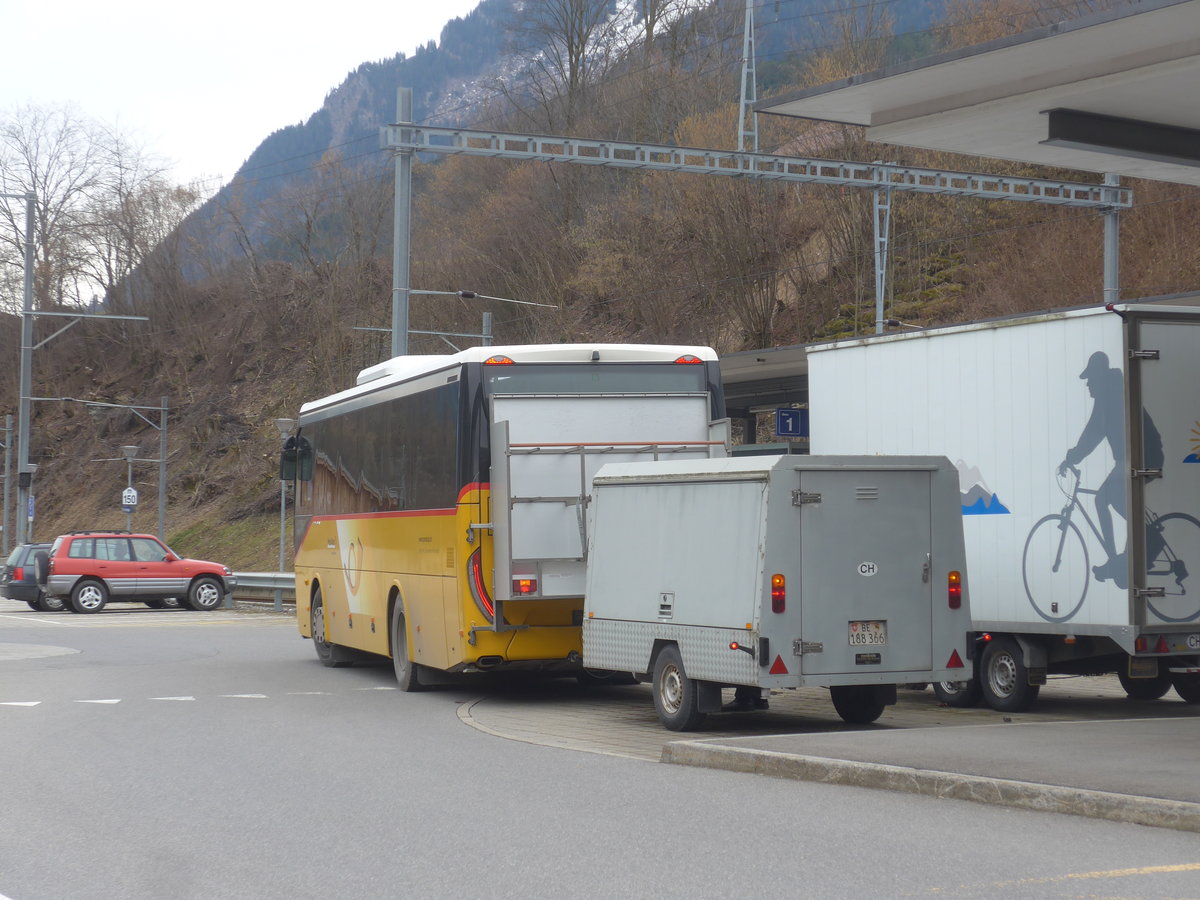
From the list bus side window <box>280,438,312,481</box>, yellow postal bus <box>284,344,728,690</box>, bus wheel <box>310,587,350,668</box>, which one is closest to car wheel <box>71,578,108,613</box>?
bus side window <box>280,438,312,481</box>

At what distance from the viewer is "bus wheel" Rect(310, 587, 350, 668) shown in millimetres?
21125

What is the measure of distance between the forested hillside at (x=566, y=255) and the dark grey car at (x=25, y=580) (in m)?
18.7

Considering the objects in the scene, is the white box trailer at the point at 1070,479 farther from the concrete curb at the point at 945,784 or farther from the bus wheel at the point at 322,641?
the bus wheel at the point at 322,641

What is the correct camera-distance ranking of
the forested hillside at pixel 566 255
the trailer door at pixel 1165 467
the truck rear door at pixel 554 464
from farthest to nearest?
the forested hillside at pixel 566 255
the truck rear door at pixel 554 464
the trailer door at pixel 1165 467

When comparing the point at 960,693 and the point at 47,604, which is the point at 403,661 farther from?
the point at 47,604

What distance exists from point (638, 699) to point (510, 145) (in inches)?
2503

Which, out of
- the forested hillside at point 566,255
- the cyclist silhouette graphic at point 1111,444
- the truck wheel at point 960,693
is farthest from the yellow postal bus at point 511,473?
the forested hillside at point 566,255

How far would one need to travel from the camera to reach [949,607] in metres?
12.9

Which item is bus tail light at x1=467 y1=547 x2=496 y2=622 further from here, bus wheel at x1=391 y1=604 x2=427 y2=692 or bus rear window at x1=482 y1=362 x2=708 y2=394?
bus wheel at x1=391 y1=604 x2=427 y2=692

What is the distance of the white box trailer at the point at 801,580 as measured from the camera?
12289 millimetres

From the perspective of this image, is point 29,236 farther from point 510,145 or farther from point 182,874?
point 182,874

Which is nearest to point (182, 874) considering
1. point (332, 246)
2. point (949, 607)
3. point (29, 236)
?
point (949, 607)

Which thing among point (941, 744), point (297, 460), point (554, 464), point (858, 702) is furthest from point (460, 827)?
point (297, 460)

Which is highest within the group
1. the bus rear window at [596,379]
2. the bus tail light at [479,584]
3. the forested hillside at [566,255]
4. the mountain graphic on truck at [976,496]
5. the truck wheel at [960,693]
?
the forested hillside at [566,255]
